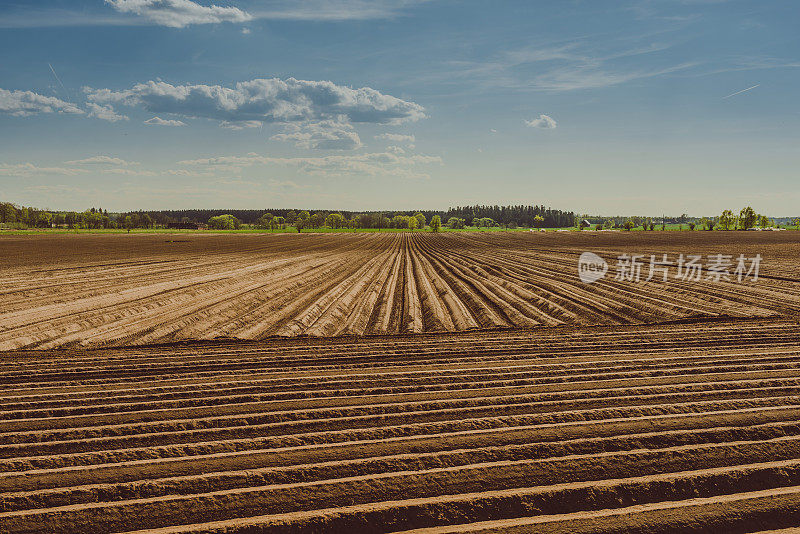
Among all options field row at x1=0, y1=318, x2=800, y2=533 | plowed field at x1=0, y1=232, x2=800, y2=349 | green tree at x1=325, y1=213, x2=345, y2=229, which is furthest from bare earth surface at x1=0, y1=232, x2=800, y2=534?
green tree at x1=325, y1=213, x2=345, y2=229

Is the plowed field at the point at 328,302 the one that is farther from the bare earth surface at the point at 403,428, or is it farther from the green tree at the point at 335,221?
the green tree at the point at 335,221

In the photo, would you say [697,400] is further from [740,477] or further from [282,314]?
[282,314]

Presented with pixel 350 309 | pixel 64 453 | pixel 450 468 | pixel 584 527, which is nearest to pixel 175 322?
pixel 350 309

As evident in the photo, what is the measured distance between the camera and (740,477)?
3.67m

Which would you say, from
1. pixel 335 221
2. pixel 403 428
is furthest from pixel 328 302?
pixel 335 221

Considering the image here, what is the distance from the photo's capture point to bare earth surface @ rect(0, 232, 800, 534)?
10.8 ft

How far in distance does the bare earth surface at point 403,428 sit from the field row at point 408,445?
0.02 metres

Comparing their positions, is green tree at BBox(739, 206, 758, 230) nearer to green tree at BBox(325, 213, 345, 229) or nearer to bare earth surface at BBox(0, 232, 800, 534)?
green tree at BBox(325, 213, 345, 229)

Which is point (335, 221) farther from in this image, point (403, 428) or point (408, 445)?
point (408, 445)

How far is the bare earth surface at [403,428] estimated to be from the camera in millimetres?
3289

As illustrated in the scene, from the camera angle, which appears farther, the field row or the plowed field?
the plowed field

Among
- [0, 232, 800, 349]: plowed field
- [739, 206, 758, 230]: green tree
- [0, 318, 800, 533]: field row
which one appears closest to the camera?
[0, 318, 800, 533]: field row

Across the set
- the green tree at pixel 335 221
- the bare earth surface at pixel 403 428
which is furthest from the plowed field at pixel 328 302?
the green tree at pixel 335 221

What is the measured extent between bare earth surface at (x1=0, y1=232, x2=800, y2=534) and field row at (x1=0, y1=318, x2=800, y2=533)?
0.02m
